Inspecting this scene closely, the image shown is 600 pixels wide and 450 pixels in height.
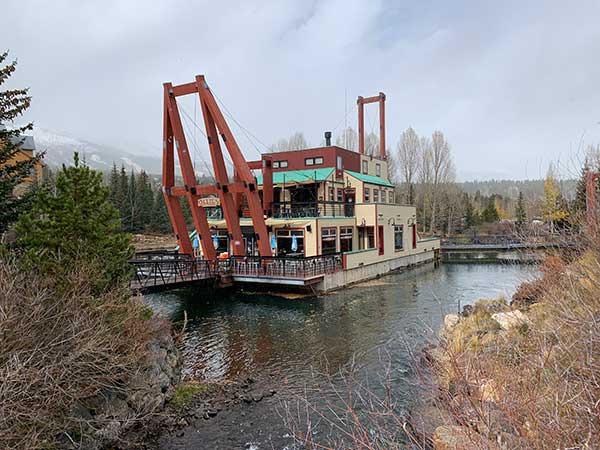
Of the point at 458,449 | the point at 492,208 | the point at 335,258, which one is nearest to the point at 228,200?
the point at 335,258

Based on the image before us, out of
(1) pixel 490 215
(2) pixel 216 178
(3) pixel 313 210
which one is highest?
(2) pixel 216 178

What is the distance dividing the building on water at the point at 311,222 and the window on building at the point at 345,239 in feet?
0.21

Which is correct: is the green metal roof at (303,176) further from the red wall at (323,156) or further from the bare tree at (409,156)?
the bare tree at (409,156)

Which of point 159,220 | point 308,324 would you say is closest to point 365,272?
point 308,324

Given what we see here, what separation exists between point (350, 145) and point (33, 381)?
48891 millimetres

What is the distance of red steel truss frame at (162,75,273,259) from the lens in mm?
18141

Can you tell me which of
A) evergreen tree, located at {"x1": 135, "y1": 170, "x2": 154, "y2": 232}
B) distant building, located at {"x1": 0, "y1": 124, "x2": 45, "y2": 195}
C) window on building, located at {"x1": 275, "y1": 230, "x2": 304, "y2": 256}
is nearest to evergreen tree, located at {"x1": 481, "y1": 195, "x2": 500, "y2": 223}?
window on building, located at {"x1": 275, "y1": 230, "x2": 304, "y2": 256}

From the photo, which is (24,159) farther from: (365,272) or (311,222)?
(365,272)

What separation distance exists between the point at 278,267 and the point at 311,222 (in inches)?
160

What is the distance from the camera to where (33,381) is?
4.84 metres

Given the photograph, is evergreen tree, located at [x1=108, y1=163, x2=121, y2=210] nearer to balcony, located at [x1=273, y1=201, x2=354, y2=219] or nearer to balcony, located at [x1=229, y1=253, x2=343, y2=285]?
balcony, located at [x1=273, y1=201, x2=354, y2=219]

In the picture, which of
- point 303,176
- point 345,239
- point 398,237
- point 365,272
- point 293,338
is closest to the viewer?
point 293,338

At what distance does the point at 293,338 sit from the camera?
1244 cm

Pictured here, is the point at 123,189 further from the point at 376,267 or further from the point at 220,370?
the point at 220,370
